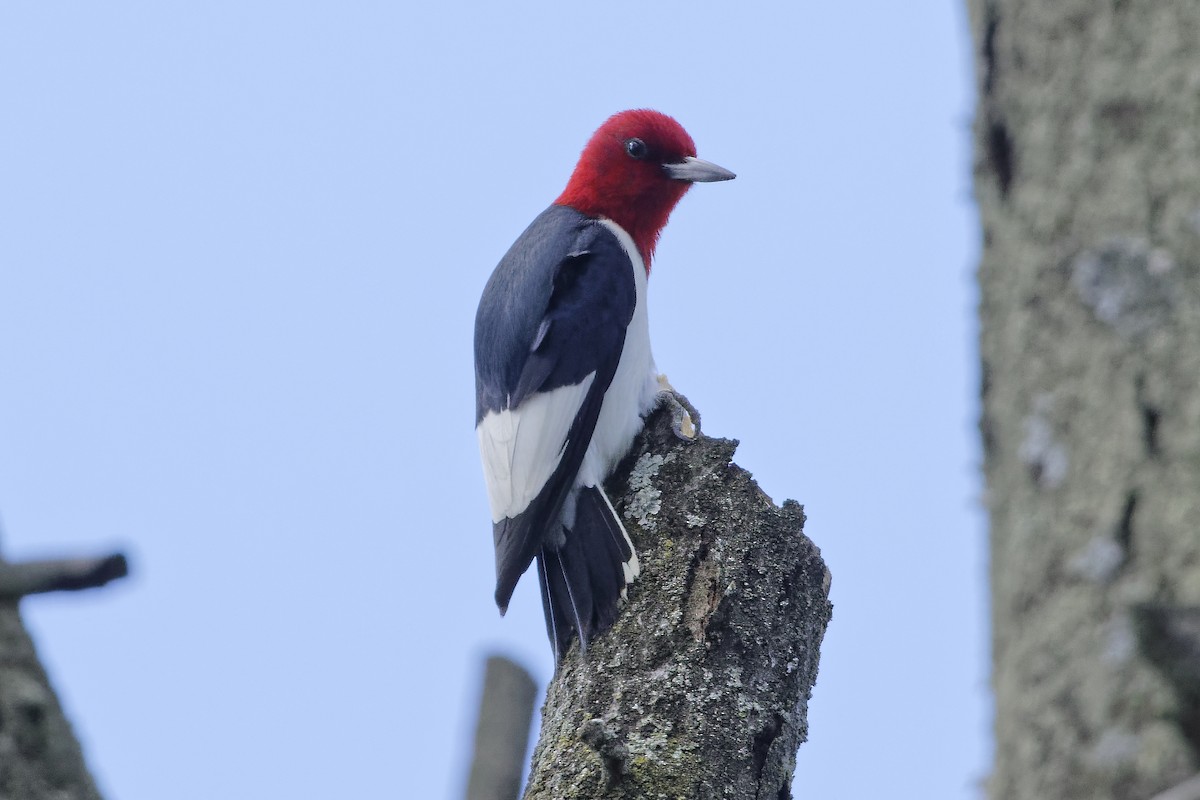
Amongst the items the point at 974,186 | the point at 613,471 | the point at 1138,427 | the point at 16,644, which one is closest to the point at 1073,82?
the point at 974,186

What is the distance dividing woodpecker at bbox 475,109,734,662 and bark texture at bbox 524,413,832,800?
153mm

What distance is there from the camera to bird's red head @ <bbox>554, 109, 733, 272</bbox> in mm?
5273

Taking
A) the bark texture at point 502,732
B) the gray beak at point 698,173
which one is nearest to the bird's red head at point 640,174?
the gray beak at point 698,173

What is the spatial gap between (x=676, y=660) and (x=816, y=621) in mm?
372

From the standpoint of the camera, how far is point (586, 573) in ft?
11.0

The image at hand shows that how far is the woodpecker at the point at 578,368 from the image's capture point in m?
3.54

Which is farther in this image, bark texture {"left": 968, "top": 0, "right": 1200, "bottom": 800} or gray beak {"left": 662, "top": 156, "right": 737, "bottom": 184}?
gray beak {"left": 662, "top": 156, "right": 737, "bottom": 184}

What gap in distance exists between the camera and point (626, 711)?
9.28 feet

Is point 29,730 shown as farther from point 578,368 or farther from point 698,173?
point 698,173

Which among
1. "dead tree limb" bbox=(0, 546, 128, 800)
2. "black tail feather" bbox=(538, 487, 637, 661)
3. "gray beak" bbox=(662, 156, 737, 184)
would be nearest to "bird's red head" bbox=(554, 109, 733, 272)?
"gray beak" bbox=(662, 156, 737, 184)

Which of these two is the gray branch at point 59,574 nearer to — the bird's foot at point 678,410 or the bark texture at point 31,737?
the bark texture at point 31,737

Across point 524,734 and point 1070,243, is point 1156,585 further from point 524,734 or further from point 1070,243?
point 524,734

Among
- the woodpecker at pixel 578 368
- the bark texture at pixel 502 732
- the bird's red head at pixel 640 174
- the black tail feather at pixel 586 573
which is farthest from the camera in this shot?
the bird's red head at pixel 640 174

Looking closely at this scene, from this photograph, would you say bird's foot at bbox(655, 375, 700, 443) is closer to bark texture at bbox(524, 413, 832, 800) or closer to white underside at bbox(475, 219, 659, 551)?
white underside at bbox(475, 219, 659, 551)
